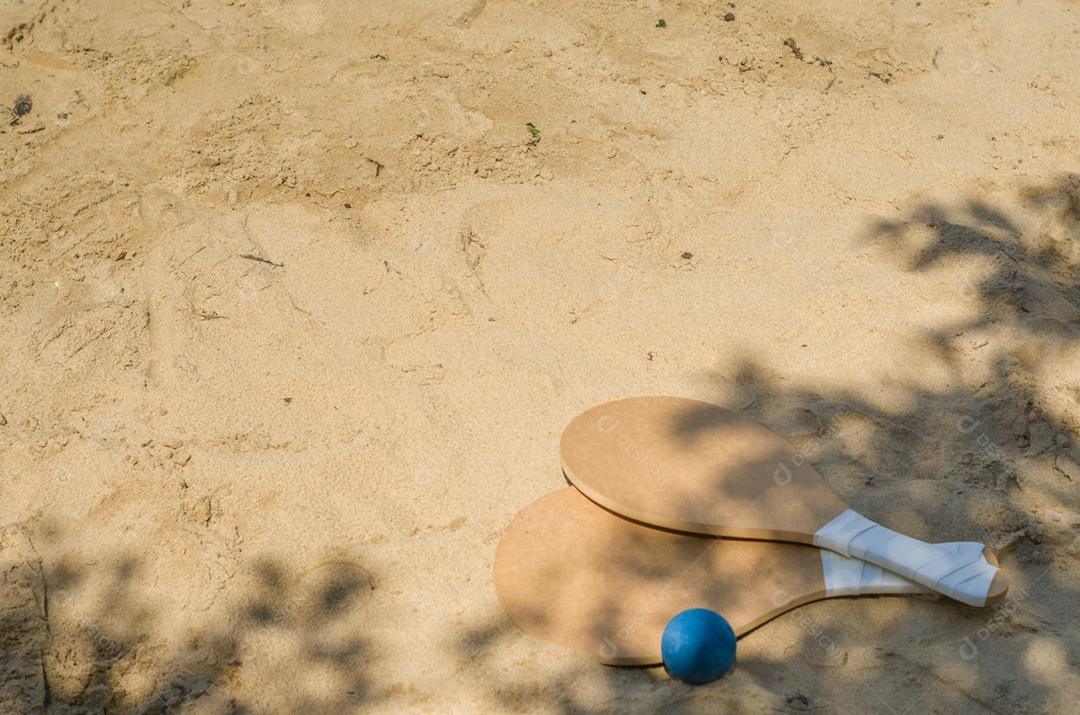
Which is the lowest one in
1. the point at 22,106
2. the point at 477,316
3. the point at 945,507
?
the point at 945,507

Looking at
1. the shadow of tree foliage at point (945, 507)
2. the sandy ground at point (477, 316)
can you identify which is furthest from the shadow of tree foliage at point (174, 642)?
the shadow of tree foliage at point (945, 507)

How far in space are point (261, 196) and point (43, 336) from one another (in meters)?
0.79

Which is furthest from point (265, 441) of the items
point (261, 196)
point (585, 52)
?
point (585, 52)

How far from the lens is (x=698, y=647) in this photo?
6.37 ft

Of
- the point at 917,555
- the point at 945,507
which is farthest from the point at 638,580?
the point at 945,507

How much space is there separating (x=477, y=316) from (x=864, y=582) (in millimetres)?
1279

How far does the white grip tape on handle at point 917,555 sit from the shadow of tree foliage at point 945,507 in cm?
8

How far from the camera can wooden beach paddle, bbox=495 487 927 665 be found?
208cm

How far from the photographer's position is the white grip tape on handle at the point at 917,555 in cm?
205

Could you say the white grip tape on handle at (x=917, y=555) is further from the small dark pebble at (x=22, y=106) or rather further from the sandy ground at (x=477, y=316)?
the small dark pebble at (x=22, y=106)

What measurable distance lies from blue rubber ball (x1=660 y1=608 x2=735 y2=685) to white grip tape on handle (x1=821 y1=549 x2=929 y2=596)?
286 mm

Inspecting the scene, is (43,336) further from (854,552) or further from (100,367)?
(854,552)

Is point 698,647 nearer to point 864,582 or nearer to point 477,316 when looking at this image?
point 864,582

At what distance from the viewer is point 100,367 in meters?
2.71
